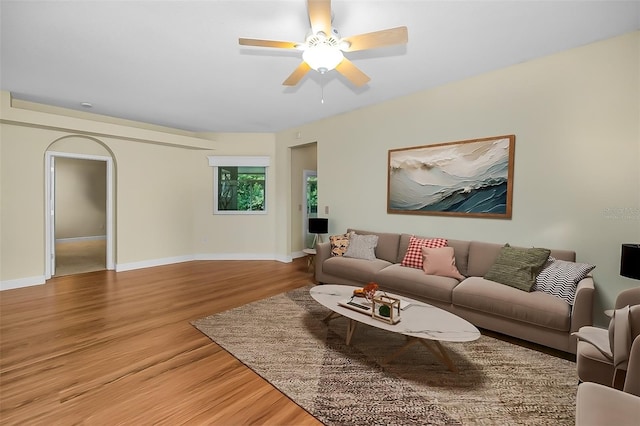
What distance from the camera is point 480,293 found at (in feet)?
9.23

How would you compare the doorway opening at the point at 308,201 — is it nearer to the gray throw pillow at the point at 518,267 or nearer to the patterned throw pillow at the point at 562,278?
the gray throw pillow at the point at 518,267

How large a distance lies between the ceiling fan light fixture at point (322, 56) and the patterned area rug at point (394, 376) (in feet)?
8.00

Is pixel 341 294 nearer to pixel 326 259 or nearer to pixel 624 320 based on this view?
pixel 326 259

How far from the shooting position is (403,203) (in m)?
4.29

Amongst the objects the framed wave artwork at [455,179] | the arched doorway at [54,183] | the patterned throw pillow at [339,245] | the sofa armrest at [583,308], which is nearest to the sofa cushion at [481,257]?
the framed wave artwork at [455,179]

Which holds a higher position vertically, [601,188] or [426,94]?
[426,94]

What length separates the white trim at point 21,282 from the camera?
13.9 ft

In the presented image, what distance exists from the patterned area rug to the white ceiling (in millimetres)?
2838

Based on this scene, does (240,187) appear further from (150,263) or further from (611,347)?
(611,347)

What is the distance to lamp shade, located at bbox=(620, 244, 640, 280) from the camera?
7.27 feet

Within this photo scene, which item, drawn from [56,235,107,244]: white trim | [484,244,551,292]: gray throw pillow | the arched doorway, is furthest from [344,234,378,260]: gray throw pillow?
[56,235,107,244]: white trim

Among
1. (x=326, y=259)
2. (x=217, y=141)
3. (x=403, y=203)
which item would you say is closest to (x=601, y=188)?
(x=403, y=203)

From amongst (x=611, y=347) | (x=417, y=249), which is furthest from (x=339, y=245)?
(x=611, y=347)

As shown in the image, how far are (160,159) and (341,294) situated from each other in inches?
197
